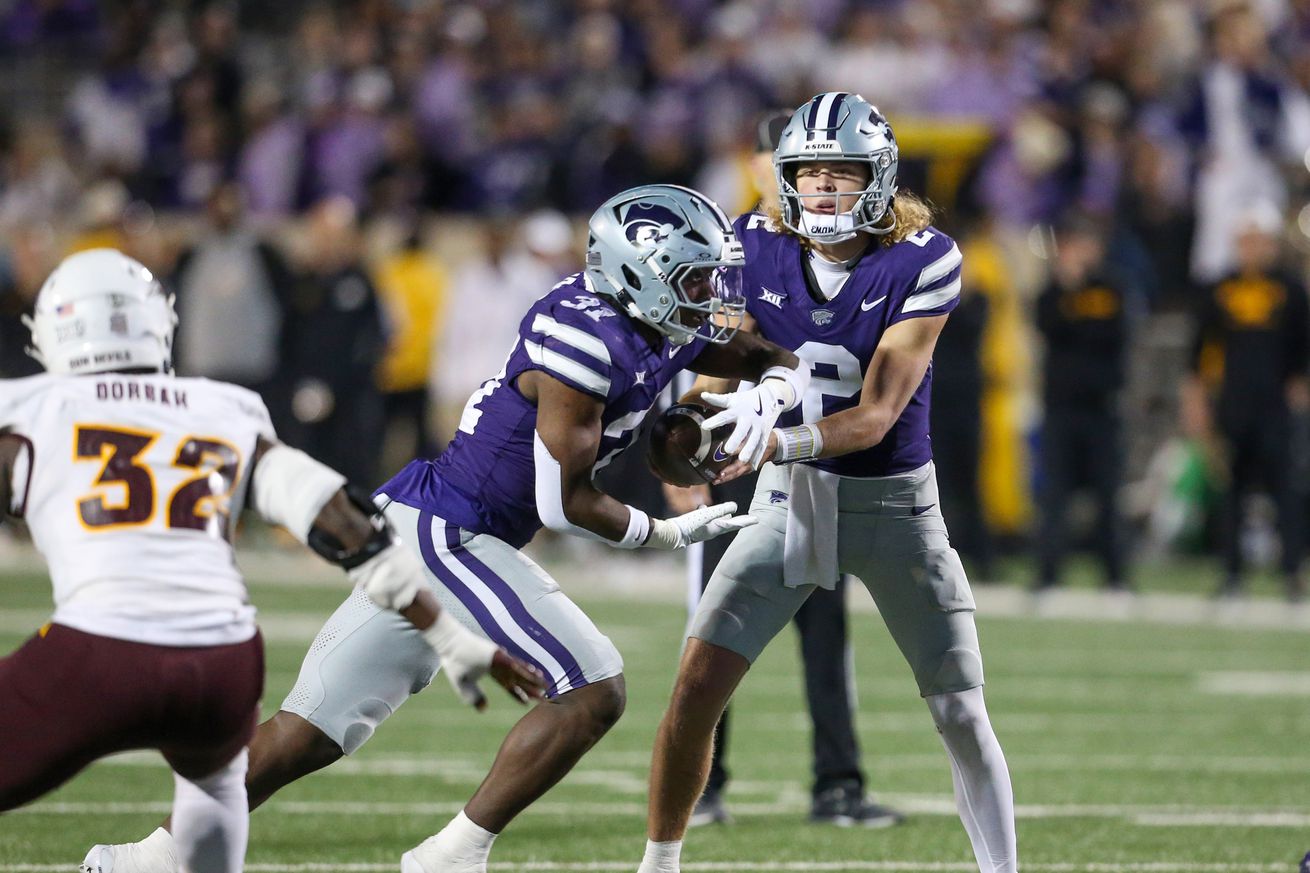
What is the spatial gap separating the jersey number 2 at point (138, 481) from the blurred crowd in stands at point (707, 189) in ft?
27.5

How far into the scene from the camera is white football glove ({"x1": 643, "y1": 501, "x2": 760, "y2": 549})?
13.2ft

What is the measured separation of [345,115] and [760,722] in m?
7.52

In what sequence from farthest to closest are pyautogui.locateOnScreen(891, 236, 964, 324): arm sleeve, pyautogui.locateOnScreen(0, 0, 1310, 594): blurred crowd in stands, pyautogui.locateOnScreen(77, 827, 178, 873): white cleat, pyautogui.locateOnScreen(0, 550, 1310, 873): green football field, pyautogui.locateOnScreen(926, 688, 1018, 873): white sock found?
pyautogui.locateOnScreen(0, 0, 1310, 594): blurred crowd in stands
pyautogui.locateOnScreen(0, 550, 1310, 873): green football field
pyautogui.locateOnScreen(891, 236, 964, 324): arm sleeve
pyautogui.locateOnScreen(926, 688, 1018, 873): white sock
pyautogui.locateOnScreen(77, 827, 178, 873): white cleat

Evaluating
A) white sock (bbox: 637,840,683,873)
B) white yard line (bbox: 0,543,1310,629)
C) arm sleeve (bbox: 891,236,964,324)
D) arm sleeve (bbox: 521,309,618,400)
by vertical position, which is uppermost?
arm sleeve (bbox: 891,236,964,324)

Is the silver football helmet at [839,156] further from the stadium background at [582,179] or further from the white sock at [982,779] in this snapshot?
the stadium background at [582,179]

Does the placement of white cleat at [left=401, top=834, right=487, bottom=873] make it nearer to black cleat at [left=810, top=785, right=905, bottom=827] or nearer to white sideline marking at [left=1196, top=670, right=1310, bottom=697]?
black cleat at [left=810, top=785, right=905, bottom=827]

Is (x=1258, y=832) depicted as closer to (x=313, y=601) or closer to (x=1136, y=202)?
(x=313, y=601)

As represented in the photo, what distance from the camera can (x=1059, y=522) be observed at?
36.4 feet

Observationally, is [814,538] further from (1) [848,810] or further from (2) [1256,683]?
(2) [1256,683]

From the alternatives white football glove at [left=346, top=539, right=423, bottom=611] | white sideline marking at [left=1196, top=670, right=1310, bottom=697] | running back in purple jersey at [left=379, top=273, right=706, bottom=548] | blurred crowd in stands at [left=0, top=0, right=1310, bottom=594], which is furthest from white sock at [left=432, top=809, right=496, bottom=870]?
blurred crowd in stands at [left=0, top=0, right=1310, bottom=594]

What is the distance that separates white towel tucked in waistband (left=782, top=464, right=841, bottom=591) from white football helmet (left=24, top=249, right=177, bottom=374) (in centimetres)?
154

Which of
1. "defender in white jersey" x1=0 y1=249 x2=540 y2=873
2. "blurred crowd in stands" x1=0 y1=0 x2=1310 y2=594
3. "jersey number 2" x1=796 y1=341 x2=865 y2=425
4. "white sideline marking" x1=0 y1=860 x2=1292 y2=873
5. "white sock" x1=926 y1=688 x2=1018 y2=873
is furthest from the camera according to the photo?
"blurred crowd in stands" x1=0 y1=0 x2=1310 y2=594

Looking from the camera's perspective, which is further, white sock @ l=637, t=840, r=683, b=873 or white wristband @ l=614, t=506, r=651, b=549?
white sock @ l=637, t=840, r=683, b=873

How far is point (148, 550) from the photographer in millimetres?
3230
